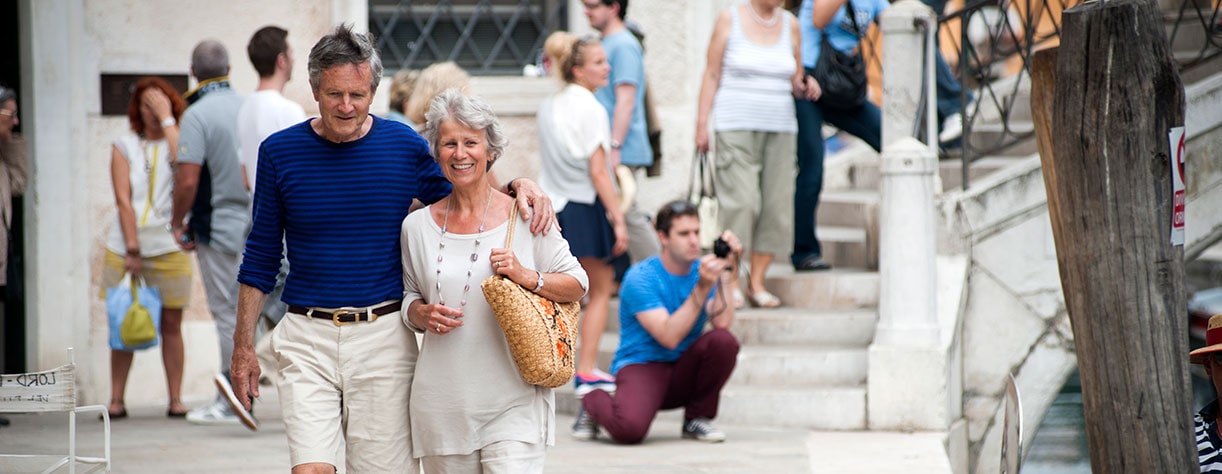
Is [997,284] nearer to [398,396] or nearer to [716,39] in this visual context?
[716,39]

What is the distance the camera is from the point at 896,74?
8.78 meters

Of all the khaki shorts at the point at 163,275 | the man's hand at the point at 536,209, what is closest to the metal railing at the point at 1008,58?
the khaki shorts at the point at 163,275

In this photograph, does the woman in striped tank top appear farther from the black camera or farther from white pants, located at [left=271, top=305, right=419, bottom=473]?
white pants, located at [left=271, top=305, right=419, bottom=473]

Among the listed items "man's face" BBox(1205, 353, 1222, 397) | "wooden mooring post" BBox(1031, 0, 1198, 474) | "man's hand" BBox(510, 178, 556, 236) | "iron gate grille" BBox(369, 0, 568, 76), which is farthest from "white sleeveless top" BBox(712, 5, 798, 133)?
"man's hand" BBox(510, 178, 556, 236)

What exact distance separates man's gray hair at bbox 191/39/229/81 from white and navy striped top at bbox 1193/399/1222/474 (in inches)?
189

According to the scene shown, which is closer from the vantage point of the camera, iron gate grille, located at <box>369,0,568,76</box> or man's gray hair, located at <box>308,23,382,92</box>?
man's gray hair, located at <box>308,23,382,92</box>

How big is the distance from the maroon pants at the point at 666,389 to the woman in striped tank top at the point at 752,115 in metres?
1.58

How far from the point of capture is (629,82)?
8.53 meters

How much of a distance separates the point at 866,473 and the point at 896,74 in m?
2.95

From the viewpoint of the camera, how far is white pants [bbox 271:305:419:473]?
4.26 meters

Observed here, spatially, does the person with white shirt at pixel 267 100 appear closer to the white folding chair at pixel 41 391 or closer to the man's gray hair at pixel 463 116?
the white folding chair at pixel 41 391

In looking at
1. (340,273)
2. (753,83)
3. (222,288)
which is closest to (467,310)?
(340,273)

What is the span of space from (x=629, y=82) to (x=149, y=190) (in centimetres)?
263

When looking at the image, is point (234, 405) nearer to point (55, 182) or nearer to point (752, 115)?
point (55, 182)
